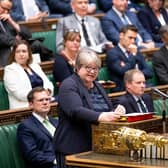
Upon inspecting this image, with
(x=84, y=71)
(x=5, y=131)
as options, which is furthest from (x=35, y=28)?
(x=84, y=71)

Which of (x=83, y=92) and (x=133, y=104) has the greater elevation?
(x=83, y=92)

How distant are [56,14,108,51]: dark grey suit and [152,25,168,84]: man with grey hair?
679 millimetres

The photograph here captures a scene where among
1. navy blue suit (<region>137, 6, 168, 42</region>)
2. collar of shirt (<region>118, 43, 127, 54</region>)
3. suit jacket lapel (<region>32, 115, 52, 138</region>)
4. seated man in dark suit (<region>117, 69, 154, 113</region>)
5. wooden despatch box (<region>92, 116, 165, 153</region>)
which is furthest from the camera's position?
navy blue suit (<region>137, 6, 168, 42</region>)

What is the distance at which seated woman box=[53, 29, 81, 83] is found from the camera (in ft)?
24.3

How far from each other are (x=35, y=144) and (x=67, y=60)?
1626mm

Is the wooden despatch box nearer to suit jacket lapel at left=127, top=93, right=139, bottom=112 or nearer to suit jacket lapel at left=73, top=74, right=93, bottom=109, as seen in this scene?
suit jacket lapel at left=73, top=74, right=93, bottom=109

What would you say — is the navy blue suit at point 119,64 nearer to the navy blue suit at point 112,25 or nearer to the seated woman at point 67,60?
the seated woman at point 67,60

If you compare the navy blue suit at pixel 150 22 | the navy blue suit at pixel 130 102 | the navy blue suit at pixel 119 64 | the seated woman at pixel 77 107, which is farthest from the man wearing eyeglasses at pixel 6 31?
the seated woman at pixel 77 107

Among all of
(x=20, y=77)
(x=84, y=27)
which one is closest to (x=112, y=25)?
(x=84, y=27)

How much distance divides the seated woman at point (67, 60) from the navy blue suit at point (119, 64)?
0.57 m

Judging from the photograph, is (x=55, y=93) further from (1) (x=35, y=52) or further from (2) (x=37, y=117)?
(2) (x=37, y=117)

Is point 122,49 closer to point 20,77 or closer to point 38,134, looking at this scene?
point 20,77

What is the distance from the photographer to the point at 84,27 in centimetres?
852

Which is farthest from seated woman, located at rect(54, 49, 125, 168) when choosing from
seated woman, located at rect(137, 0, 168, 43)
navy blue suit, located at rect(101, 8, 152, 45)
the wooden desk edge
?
seated woman, located at rect(137, 0, 168, 43)
